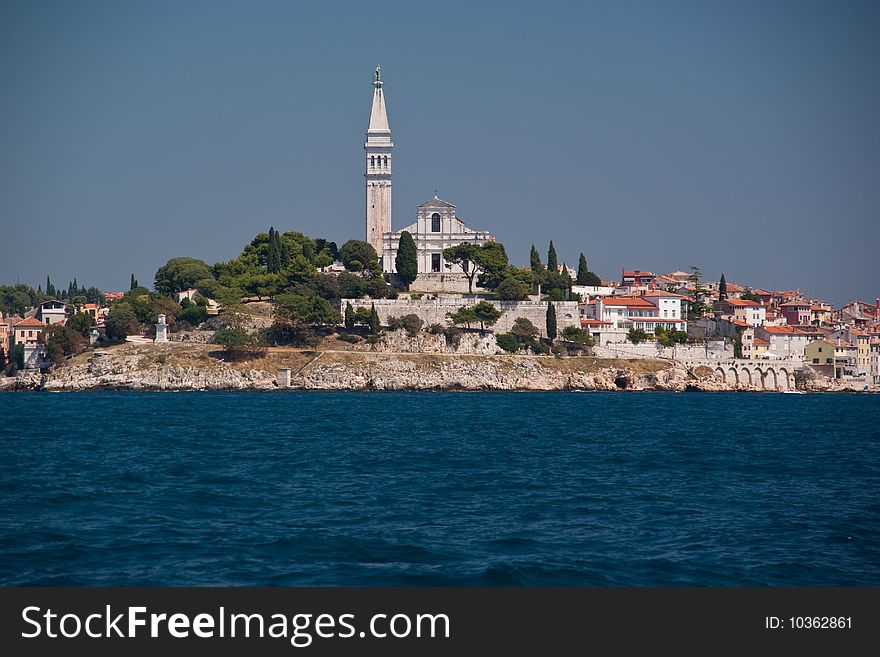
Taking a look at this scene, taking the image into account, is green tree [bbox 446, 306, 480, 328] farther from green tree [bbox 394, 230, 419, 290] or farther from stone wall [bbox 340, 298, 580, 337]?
green tree [bbox 394, 230, 419, 290]

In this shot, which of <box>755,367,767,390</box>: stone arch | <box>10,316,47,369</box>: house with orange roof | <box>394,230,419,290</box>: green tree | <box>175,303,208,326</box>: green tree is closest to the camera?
<box>10,316,47,369</box>: house with orange roof

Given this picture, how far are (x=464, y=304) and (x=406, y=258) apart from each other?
915cm

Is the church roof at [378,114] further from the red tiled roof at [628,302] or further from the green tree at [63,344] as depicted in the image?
the green tree at [63,344]

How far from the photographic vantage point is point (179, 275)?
100188 millimetres

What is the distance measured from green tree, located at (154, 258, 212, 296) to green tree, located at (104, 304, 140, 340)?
1114 cm

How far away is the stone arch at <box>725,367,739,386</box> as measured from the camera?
308ft

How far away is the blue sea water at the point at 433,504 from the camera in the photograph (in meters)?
17.2

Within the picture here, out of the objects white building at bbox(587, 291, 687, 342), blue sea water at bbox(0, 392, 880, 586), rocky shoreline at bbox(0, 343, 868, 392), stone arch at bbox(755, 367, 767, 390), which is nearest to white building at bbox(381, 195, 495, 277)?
white building at bbox(587, 291, 687, 342)

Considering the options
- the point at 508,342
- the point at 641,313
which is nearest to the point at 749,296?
the point at 641,313

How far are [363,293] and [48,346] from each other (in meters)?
26.3

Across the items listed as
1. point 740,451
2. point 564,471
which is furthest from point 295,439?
point 740,451

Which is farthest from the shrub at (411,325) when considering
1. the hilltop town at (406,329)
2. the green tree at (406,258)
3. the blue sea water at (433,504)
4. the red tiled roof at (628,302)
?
the blue sea water at (433,504)

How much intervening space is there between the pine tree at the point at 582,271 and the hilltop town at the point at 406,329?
191 millimetres

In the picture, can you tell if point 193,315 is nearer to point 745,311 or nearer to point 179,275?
point 179,275
